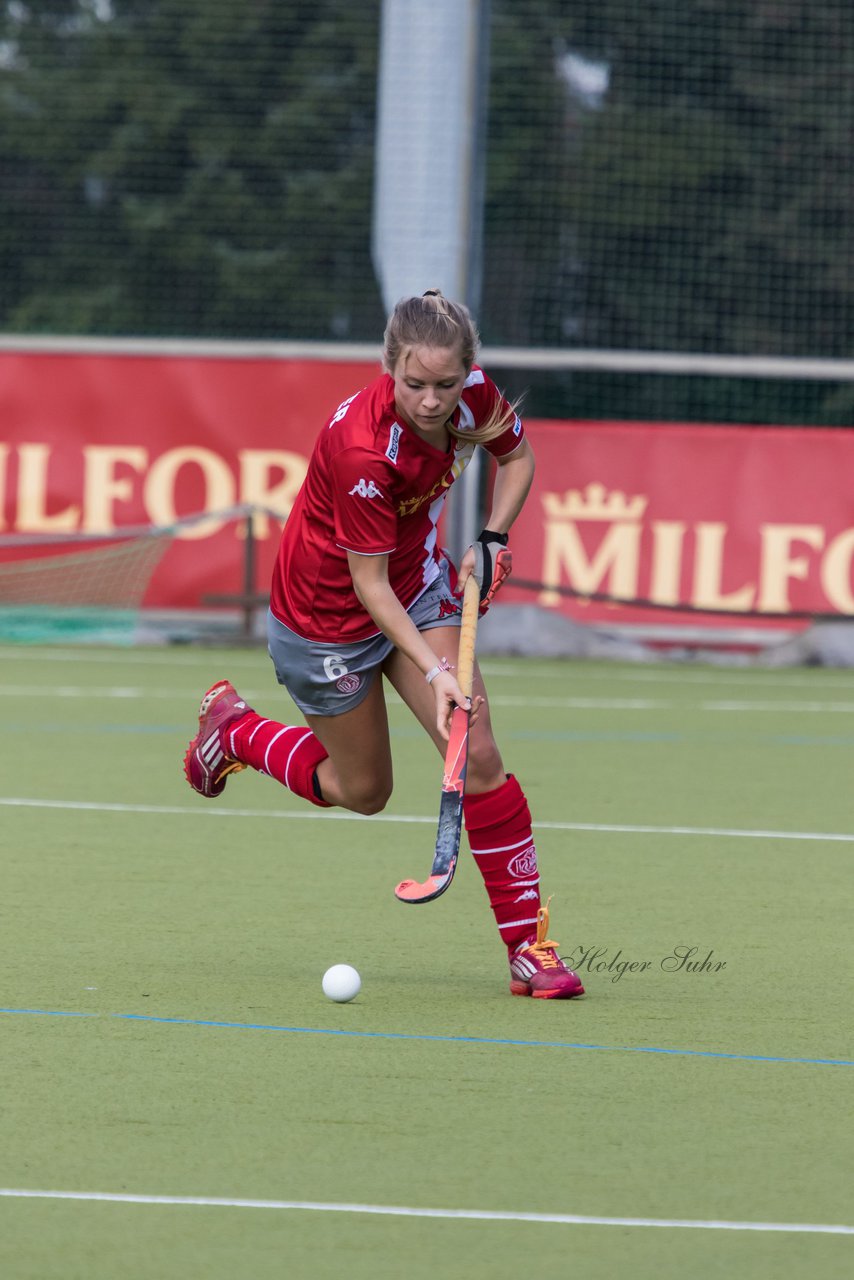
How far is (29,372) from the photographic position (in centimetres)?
1359

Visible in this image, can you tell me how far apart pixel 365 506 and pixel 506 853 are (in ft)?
2.64

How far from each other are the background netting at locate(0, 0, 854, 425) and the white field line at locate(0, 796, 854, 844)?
38.2ft

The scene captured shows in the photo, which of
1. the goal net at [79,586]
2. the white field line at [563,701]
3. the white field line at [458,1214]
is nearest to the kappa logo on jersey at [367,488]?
the white field line at [458,1214]

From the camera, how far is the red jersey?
4449mm

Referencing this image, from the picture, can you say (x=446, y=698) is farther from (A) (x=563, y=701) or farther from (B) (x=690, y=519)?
(B) (x=690, y=519)

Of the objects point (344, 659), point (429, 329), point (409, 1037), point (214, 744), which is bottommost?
point (409, 1037)

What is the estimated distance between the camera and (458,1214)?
10.3ft

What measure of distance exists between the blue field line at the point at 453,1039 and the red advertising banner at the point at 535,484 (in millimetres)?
8797

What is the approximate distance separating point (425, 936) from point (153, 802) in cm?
235

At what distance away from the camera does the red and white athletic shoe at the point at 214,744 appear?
5434 millimetres

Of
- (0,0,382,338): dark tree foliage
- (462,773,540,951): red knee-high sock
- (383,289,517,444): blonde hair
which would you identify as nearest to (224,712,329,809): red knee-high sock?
(462,773,540,951): red knee-high sock

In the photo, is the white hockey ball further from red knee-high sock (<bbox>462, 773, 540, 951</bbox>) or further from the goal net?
the goal net

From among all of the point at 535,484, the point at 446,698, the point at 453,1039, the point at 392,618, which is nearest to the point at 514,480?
the point at 392,618

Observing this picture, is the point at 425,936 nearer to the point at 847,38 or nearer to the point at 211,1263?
the point at 211,1263
